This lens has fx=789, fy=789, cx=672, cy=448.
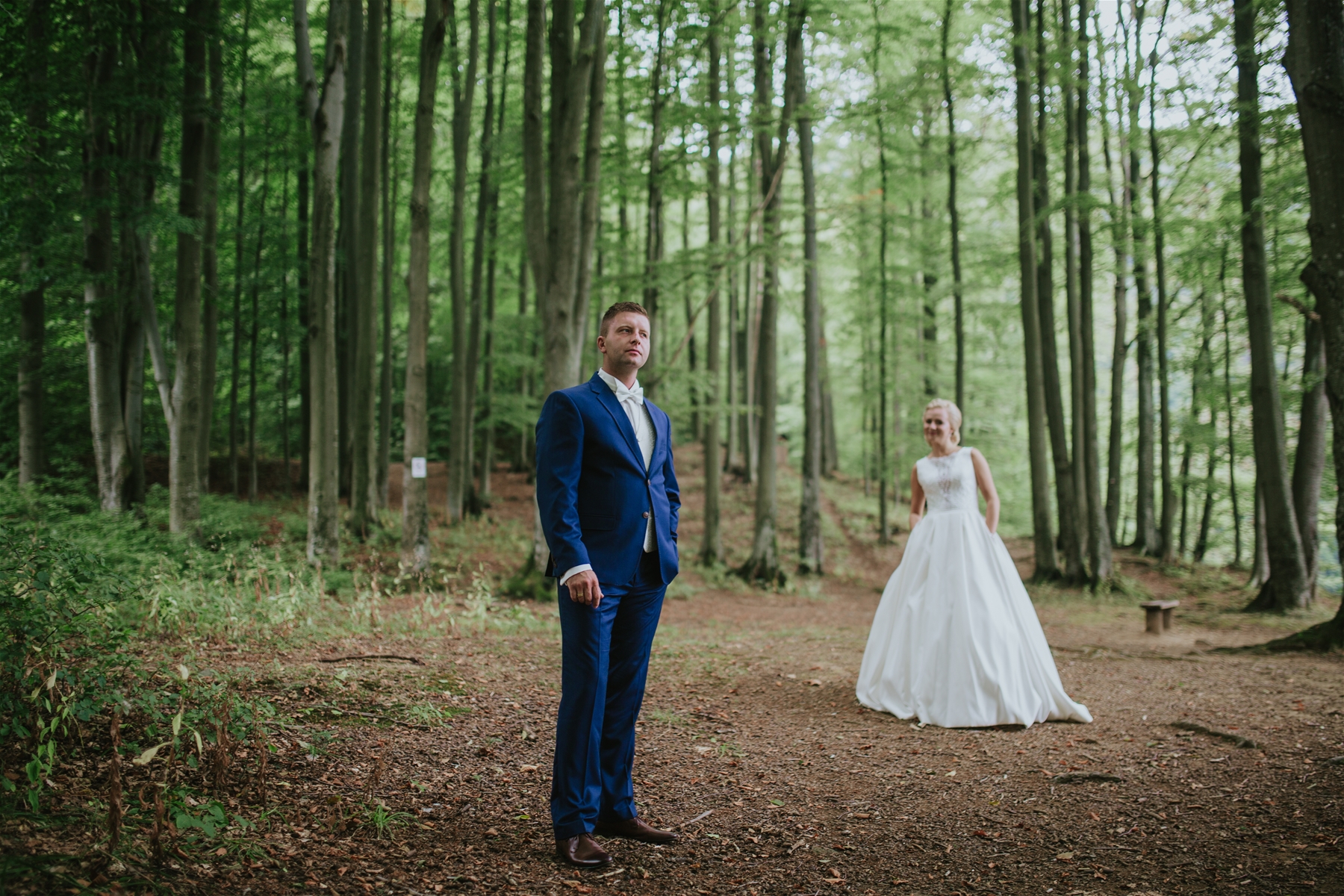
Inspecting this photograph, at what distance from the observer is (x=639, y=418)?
3.20 meters

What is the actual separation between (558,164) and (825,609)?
7486mm

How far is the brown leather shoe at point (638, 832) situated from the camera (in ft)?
10.1

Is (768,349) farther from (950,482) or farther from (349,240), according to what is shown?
(950,482)

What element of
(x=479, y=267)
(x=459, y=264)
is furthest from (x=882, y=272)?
(x=459, y=264)

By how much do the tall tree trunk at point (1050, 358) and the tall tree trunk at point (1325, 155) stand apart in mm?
6271

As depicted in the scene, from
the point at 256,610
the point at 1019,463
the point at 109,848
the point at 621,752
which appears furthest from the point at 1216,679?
the point at 1019,463

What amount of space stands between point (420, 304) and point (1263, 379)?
10951 millimetres

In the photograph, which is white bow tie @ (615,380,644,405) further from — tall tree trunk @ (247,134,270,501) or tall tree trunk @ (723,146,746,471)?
tall tree trunk @ (247,134,270,501)

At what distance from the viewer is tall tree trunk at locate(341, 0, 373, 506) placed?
39.1 ft

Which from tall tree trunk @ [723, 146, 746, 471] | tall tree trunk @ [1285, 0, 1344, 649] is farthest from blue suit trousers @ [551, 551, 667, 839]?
tall tree trunk @ [723, 146, 746, 471]

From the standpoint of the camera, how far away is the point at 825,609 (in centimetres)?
1216

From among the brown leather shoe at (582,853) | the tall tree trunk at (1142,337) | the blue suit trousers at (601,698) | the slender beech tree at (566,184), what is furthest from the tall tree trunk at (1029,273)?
the brown leather shoe at (582,853)

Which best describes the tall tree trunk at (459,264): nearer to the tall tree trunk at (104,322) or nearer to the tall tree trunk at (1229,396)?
the tall tree trunk at (104,322)

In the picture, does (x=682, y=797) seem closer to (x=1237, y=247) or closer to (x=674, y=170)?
(x=674, y=170)
